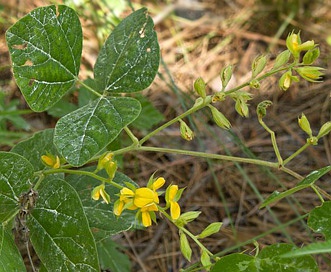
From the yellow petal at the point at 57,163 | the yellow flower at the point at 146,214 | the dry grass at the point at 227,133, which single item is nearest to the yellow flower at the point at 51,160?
the yellow petal at the point at 57,163

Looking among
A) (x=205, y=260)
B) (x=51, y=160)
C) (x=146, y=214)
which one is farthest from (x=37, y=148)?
(x=205, y=260)

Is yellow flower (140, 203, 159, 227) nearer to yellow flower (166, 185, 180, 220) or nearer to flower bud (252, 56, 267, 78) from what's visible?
yellow flower (166, 185, 180, 220)

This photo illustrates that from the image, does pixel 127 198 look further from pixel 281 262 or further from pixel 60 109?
pixel 60 109

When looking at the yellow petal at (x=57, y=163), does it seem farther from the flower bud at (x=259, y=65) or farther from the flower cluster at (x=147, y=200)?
the flower bud at (x=259, y=65)

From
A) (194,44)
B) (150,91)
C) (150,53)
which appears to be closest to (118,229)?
(150,53)

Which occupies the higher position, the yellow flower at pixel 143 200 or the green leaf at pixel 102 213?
the yellow flower at pixel 143 200
